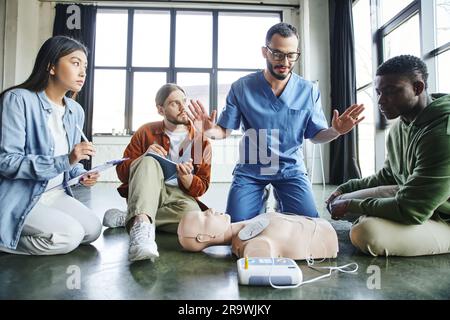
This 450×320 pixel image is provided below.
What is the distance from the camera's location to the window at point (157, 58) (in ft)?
17.6

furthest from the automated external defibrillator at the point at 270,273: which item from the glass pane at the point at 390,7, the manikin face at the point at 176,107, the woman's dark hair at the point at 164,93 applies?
the glass pane at the point at 390,7

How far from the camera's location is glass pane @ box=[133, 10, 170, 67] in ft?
17.7

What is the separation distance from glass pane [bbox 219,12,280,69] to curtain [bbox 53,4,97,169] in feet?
7.29

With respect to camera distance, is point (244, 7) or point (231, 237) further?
point (244, 7)

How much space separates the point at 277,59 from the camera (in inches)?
62.9

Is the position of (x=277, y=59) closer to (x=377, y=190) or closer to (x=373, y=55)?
(x=377, y=190)

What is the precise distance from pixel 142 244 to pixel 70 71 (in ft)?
2.55

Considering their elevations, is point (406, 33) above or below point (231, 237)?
above

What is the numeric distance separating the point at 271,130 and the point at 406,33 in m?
2.70

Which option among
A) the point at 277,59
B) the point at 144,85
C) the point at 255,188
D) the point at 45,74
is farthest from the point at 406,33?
the point at 144,85

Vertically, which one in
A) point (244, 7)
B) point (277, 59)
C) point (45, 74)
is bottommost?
point (45, 74)

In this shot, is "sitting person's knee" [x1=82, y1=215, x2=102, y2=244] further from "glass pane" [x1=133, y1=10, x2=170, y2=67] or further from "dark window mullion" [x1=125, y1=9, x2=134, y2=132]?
"glass pane" [x1=133, y1=10, x2=170, y2=67]
